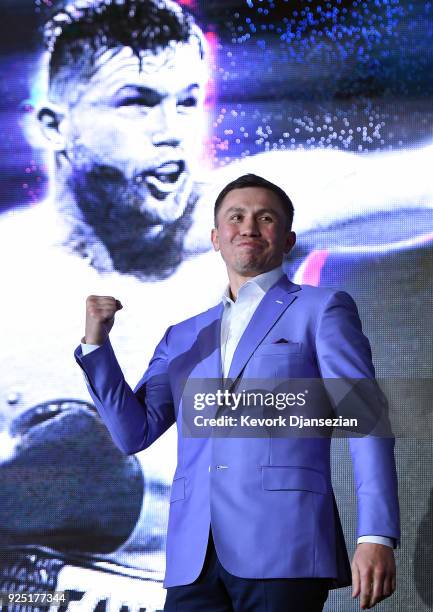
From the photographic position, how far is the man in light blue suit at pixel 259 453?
184 cm

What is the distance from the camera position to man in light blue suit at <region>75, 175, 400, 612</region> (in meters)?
1.84

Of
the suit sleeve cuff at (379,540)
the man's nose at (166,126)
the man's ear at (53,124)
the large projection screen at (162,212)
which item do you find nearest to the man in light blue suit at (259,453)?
the suit sleeve cuff at (379,540)

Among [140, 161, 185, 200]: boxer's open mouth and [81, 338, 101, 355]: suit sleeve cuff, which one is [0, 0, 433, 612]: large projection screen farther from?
[81, 338, 101, 355]: suit sleeve cuff

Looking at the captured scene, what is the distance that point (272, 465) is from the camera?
6.26ft

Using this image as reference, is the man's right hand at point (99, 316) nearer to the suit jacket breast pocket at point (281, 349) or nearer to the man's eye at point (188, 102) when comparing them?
the suit jacket breast pocket at point (281, 349)

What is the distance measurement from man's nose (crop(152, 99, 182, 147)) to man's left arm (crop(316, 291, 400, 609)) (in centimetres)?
154

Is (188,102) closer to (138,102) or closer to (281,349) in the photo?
(138,102)

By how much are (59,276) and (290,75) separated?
1.12 metres

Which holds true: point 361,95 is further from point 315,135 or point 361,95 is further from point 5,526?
point 5,526

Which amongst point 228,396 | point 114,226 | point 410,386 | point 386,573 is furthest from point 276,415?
point 114,226

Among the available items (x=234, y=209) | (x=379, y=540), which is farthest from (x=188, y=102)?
(x=379, y=540)

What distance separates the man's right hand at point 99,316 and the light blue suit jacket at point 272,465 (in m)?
0.03

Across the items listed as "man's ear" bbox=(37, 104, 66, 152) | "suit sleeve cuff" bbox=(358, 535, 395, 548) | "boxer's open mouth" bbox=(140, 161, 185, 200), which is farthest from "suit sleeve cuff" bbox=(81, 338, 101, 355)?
A: "man's ear" bbox=(37, 104, 66, 152)

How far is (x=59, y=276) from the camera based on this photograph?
11.2 ft
